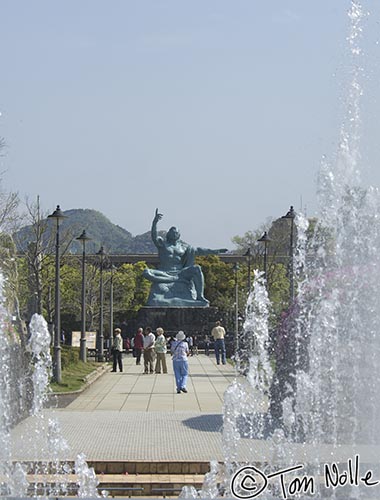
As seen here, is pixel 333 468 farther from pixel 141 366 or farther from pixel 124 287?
pixel 124 287

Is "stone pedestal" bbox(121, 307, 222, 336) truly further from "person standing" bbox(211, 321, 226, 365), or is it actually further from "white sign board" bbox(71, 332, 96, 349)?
"white sign board" bbox(71, 332, 96, 349)

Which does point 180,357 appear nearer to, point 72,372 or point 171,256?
point 72,372

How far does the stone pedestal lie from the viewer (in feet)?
192

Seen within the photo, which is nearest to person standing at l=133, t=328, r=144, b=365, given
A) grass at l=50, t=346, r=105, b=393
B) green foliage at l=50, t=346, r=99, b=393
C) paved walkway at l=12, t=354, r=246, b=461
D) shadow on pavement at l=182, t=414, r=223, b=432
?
grass at l=50, t=346, r=105, b=393

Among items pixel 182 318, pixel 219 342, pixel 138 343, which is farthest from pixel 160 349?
pixel 182 318

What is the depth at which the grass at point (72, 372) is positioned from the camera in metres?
23.4

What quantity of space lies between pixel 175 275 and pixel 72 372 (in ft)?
111

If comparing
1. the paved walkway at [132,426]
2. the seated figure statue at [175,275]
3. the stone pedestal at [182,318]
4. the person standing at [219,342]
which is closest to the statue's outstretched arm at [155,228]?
the seated figure statue at [175,275]

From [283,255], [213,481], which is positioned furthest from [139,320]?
[213,481]

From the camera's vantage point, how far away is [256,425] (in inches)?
559

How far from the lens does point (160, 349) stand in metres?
30.0

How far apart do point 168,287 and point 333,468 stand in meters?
50.9

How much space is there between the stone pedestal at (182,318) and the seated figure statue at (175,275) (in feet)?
3.24

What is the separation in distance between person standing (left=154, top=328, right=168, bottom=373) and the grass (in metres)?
1.89
